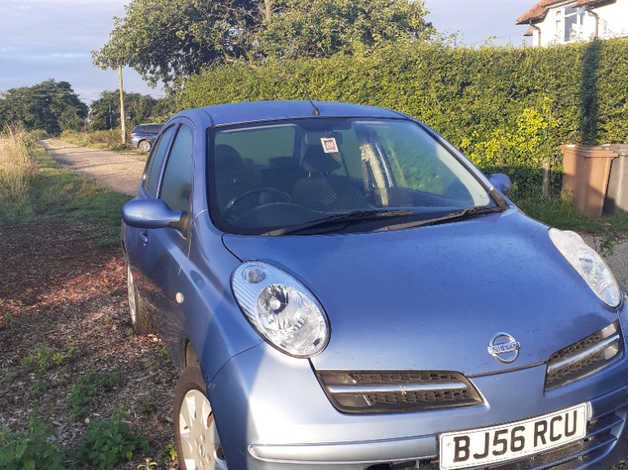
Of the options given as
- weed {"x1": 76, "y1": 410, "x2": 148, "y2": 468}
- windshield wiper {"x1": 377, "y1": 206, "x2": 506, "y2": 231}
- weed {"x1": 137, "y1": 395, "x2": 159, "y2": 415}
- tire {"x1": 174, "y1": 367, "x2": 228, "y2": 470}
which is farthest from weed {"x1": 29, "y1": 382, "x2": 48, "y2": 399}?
windshield wiper {"x1": 377, "y1": 206, "x2": 506, "y2": 231}

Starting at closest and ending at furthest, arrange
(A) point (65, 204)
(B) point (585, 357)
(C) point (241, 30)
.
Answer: (B) point (585, 357)
(A) point (65, 204)
(C) point (241, 30)

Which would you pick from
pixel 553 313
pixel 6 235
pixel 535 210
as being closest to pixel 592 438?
pixel 553 313

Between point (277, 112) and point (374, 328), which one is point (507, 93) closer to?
point (277, 112)

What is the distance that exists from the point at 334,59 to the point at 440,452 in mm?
11917

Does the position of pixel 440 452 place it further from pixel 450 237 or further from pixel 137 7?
pixel 137 7

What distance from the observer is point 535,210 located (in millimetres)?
8867

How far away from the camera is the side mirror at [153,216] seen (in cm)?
301

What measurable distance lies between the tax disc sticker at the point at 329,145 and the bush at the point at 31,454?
2.00m

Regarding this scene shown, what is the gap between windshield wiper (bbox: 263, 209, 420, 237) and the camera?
2775 mm

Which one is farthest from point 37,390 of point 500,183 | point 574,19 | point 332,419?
point 574,19

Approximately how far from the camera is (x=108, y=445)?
9.65 ft

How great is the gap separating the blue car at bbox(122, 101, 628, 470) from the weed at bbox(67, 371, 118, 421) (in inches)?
30.4

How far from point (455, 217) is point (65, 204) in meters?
10.8

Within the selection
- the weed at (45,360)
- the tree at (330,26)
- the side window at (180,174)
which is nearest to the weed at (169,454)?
the side window at (180,174)
